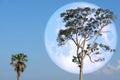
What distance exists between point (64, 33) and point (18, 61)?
40.6 meters

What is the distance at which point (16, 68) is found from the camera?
10719cm

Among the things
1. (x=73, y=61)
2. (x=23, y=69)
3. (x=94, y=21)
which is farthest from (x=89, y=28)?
(x=23, y=69)

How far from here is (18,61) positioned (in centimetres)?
10925

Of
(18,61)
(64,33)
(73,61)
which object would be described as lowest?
(73,61)

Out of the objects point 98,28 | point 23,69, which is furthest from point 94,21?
point 23,69

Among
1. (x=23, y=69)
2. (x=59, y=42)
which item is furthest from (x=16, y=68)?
(x=59, y=42)

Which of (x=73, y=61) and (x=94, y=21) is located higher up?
(x=94, y=21)

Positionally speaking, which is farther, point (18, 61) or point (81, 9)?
point (18, 61)

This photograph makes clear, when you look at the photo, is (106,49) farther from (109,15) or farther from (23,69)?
(23,69)

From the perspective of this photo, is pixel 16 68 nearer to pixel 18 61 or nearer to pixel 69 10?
pixel 18 61

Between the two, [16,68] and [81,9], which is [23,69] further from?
[81,9]

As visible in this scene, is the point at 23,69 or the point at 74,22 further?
the point at 23,69

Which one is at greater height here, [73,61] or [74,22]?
[74,22]

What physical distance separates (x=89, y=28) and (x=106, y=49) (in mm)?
5074
